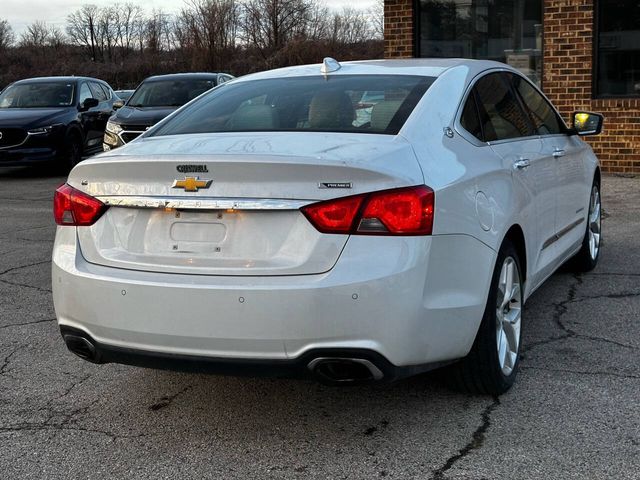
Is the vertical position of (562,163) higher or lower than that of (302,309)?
higher

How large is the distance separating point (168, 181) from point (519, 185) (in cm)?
184

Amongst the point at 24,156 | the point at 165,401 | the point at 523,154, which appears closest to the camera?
the point at 165,401

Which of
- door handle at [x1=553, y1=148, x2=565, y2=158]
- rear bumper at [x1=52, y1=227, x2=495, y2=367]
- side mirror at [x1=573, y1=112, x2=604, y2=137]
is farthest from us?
side mirror at [x1=573, y1=112, x2=604, y2=137]

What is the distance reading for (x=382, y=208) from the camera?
3176mm

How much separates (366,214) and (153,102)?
11.4 metres

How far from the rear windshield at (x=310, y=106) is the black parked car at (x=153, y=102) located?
850cm

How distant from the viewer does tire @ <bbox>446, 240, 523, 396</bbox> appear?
3.74m

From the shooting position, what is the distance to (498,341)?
389 cm

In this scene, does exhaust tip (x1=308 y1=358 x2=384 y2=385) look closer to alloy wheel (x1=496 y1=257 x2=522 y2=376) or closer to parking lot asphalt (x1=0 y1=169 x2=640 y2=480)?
parking lot asphalt (x1=0 y1=169 x2=640 y2=480)

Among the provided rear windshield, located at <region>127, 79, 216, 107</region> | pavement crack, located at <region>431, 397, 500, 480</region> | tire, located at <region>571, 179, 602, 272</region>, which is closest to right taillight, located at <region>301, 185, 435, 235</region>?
pavement crack, located at <region>431, 397, 500, 480</region>

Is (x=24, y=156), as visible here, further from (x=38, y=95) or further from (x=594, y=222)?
(x=594, y=222)

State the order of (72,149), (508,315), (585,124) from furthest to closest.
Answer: (72,149) < (585,124) < (508,315)

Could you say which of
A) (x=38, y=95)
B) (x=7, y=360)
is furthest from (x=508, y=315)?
(x=38, y=95)

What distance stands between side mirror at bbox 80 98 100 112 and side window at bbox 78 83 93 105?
0.25ft
